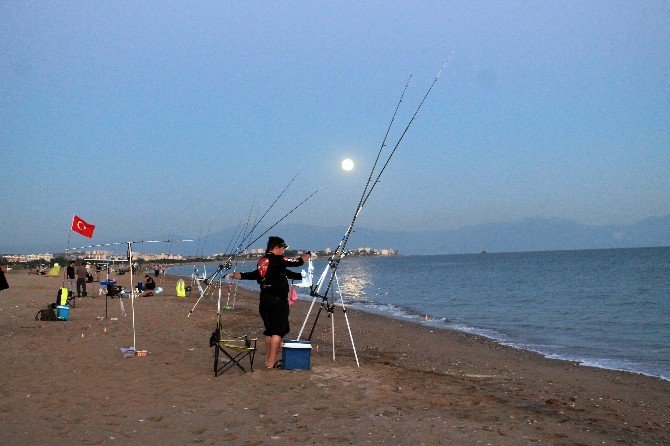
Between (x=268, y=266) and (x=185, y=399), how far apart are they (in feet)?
6.94

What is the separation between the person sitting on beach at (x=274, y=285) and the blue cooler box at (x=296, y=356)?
18cm

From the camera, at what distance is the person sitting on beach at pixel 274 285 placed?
8.11m

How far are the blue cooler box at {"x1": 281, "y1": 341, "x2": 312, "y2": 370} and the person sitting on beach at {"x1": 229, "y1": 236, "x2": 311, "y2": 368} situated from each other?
18 cm

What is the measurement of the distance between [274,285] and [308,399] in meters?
1.92

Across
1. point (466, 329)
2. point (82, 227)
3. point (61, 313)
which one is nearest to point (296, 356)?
point (82, 227)

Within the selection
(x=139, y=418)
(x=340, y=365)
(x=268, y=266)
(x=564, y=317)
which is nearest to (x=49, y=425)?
(x=139, y=418)

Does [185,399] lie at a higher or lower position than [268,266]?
lower

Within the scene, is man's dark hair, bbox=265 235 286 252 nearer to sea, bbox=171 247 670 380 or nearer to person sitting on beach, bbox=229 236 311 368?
person sitting on beach, bbox=229 236 311 368

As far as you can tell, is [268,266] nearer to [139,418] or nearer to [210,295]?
[139,418]

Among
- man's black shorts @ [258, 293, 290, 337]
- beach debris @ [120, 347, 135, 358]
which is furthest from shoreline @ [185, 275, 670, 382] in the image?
beach debris @ [120, 347, 135, 358]

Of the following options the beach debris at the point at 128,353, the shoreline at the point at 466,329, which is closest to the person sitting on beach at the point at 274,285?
the beach debris at the point at 128,353

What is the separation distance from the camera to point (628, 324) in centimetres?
2017

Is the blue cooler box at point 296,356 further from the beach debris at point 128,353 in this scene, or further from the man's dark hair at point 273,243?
the beach debris at point 128,353

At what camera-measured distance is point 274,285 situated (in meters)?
8.13
